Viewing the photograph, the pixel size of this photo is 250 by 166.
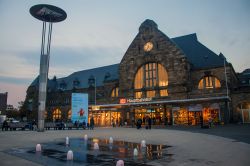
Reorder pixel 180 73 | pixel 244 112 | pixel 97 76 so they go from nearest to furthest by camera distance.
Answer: pixel 244 112, pixel 180 73, pixel 97 76

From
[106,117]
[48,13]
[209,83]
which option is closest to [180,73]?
[209,83]

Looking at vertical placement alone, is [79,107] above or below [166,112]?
above

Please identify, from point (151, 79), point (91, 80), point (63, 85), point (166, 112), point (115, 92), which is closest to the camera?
point (166, 112)

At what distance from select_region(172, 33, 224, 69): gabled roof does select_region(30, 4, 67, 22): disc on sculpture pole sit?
26.3 metres

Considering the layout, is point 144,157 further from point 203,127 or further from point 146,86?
point 146,86

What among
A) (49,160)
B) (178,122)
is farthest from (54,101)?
(49,160)

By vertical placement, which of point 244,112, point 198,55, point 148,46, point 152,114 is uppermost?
point 148,46

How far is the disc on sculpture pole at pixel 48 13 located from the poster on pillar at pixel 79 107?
37.9ft

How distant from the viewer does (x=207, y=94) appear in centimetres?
4025

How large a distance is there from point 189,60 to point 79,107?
24.1 m

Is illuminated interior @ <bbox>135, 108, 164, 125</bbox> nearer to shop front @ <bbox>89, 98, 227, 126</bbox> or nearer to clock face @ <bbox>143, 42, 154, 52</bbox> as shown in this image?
shop front @ <bbox>89, 98, 227, 126</bbox>

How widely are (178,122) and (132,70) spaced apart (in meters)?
15.1

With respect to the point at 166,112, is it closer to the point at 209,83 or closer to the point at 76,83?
the point at 209,83

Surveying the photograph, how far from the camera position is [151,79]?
48094mm
